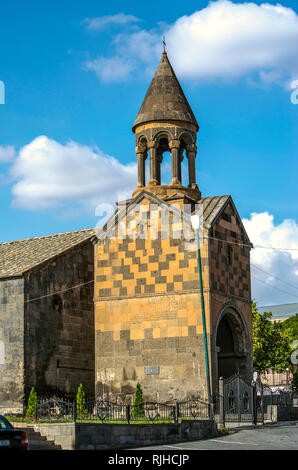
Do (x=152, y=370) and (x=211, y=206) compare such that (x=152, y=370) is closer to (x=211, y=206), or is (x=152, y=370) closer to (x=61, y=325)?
(x=61, y=325)

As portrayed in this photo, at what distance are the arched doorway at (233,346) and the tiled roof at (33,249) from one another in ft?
26.3

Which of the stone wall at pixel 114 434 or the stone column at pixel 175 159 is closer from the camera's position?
the stone wall at pixel 114 434

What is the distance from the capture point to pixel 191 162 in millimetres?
37656

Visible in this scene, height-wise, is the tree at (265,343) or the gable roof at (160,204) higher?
the gable roof at (160,204)

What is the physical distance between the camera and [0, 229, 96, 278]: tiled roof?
34625mm

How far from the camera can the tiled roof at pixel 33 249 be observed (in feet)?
114

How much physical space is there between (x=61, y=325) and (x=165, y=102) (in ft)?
40.0

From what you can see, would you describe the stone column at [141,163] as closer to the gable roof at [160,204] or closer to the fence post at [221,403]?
the gable roof at [160,204]

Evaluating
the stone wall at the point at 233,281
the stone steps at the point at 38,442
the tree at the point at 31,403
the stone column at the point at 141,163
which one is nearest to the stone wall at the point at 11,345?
the tree at the point at 31,403

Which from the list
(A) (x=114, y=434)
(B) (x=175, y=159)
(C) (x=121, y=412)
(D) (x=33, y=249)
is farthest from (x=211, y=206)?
(A) (x=114, y=434)

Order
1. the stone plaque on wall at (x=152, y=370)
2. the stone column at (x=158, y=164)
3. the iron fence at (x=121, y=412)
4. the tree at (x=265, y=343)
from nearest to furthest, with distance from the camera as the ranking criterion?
the iron fence at (x=121, y=412) < the stone plaque on wall at (x=152, y=370) < the stone column at (x=158, y=164) < the tree at (x=265, y=343)

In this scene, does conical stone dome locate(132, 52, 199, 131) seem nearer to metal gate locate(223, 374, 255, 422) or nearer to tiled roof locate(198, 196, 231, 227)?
tiled roof locate(198, 196, 231, 227)
